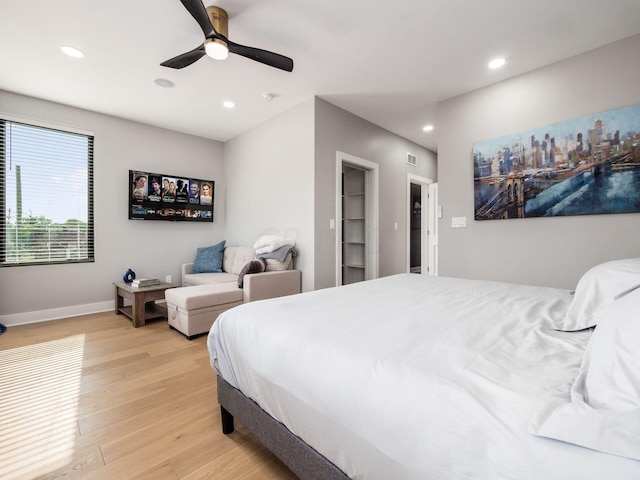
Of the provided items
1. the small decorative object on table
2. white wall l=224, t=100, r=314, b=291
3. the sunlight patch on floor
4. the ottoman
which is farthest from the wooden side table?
white wall l=224, t=100, r=314, b=291

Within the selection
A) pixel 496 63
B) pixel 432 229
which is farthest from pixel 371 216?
pixel 496 63

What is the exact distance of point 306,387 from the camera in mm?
979

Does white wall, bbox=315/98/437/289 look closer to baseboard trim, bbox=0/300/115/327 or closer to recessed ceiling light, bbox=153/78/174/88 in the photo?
recessed ceiling light, bbox=153/78/174/88

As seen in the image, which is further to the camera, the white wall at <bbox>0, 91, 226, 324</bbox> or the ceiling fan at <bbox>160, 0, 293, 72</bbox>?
Result: the white wall at <bbox>0, 91, 226, 324</bbox>

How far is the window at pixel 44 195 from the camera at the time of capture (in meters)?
3.39

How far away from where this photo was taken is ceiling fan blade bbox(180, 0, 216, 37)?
1.78 meters

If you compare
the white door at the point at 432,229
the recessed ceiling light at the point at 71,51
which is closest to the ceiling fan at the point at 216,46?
the recessed ceiling light at the point at 71,51

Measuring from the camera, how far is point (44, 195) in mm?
3604

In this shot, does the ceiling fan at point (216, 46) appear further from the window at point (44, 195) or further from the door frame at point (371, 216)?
the window at point (44, 195)

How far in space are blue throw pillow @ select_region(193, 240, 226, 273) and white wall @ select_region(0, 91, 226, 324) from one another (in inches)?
13.5

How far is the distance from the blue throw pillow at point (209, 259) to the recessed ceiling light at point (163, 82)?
2.38 m

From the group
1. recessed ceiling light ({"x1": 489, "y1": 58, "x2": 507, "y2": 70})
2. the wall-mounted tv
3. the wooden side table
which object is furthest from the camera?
the wall-mounted tv

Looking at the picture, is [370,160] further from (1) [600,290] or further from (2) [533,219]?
(1) [600,290]

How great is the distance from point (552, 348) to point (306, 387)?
2.73ft
